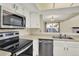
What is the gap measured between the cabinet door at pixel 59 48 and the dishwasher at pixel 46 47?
0.16 meters

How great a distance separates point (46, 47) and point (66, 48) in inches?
23.4

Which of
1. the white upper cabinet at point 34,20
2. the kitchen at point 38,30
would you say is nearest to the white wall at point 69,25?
the kitchen at point 38,30

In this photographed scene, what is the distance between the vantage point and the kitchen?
166cm

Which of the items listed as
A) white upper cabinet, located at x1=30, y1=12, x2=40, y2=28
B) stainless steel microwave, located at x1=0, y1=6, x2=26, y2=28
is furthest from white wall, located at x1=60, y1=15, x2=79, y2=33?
stainless steel microwave, located at x1=0, y1=6, x2=26, y2=28

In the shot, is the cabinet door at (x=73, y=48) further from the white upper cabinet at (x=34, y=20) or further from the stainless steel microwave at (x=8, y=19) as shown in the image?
the stainless steel microwave at (x=8, y=19)

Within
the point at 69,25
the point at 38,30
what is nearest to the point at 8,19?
the point at 38,30

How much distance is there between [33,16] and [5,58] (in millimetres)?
2796

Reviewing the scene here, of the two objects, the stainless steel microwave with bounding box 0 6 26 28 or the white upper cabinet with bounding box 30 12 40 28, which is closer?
the stainless steel microwave with bounding box 0 6 26 28

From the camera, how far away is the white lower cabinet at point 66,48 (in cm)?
246

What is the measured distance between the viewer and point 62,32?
3.43 meters

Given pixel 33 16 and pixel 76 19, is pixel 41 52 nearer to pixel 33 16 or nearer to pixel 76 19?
pixel 33 16

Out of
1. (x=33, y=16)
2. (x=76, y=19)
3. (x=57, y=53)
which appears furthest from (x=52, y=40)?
(x=76, y=19)

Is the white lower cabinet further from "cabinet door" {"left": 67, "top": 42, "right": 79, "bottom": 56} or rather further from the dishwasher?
the dishwasher

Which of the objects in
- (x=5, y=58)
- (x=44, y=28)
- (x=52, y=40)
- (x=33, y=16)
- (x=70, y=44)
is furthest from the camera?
(x=44, y=28)
